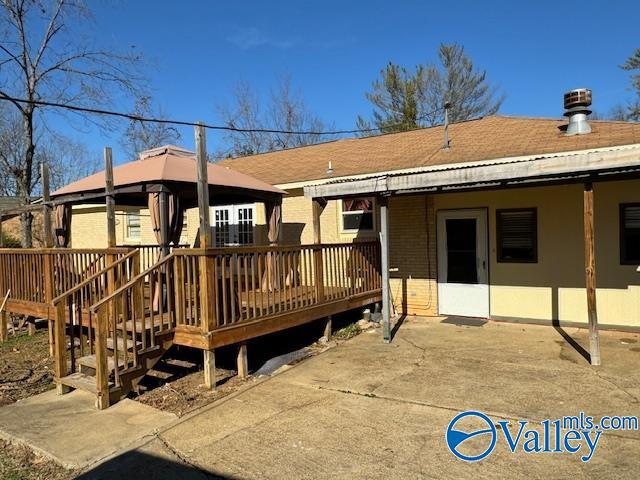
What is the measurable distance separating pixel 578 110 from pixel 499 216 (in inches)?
102

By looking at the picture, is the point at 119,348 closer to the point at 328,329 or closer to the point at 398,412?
the point at 328,329

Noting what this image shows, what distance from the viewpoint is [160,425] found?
4.61 m

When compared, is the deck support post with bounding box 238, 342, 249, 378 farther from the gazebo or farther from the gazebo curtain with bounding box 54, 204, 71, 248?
the gazebo curtain with bounding box 54, 204, 71, 248

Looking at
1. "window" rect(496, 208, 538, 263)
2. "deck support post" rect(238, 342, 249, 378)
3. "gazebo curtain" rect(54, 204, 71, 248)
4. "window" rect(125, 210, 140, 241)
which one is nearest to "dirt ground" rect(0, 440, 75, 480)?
"deck support post" rect(238, 342, 249, 378)

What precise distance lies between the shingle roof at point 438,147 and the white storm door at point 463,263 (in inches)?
44.7

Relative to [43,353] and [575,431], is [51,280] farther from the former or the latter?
[575,431]

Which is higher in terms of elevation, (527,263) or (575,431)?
(527,263)

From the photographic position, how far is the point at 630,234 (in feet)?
24.8

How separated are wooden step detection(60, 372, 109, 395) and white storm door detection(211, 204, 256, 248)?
6759mm

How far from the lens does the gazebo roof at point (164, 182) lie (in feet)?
22.4

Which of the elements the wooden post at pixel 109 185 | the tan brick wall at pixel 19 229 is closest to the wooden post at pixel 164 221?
the wooden post at pixel 109 185

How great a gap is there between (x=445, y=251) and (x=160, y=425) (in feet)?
20.8

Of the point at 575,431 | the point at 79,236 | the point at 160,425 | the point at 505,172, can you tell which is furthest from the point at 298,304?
the point at 79,236

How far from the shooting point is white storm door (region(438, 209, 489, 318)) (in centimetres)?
883
